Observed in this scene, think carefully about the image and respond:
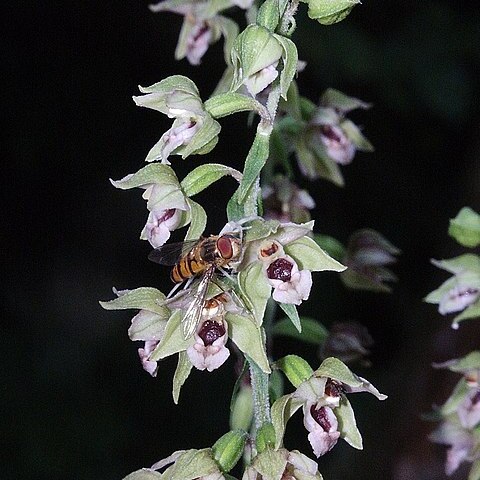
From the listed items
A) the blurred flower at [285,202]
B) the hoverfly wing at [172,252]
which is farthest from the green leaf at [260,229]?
the blurred flower at [285,202]

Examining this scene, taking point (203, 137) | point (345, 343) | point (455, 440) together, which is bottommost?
point (455, 440)

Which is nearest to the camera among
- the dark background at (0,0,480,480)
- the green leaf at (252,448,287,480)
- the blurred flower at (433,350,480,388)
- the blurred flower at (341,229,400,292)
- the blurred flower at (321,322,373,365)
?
the green leaf at (252,448,287,480)

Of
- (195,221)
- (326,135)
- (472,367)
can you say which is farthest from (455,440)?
(195,221)

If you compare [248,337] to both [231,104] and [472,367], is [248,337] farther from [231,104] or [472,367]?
[472,367]

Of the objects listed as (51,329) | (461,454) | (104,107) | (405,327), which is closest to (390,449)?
(461,454)

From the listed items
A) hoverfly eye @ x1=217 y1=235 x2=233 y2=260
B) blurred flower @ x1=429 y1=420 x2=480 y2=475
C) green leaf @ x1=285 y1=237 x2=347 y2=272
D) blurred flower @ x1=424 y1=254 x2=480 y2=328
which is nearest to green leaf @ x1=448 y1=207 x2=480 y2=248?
blurred flower @ x1=424 y1=254 x2=480 y2=328

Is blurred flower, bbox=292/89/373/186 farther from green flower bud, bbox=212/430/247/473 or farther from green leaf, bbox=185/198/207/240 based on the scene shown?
green flower bud, bbox=212/430/247/473

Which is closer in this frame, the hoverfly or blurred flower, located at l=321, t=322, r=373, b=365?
the hoverfly
